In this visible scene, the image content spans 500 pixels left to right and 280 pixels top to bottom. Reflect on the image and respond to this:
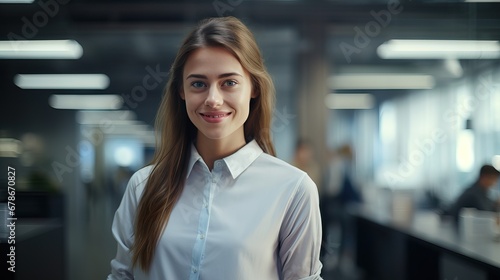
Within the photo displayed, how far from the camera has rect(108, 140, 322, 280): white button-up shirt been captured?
1.15 meters

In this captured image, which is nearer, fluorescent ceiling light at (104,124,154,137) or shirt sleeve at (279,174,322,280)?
shirt sleeve at (279,174,322,280)

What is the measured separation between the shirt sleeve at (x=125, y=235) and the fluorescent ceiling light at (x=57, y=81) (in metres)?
1.42

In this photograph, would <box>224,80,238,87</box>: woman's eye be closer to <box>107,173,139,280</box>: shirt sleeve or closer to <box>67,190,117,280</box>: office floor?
<box>107,173,139,280</box>: shirt sleeve

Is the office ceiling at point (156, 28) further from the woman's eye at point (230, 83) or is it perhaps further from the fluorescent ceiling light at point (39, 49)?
the woman's eye at point (230, 83)

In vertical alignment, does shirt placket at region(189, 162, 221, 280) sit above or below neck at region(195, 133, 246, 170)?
below

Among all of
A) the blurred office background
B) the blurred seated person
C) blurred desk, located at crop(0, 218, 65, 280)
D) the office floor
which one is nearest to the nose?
the blurred office background

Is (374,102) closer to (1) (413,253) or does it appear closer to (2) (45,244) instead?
(1) (413,253)

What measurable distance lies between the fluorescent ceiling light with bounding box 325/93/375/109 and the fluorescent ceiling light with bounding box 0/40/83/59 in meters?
1.27

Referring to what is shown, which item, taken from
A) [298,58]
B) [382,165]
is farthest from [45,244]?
[382,165]

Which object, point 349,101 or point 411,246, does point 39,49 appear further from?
point 411,246

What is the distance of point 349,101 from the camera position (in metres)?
2.58

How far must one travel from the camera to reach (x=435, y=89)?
262cm

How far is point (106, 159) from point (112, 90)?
0.35 metres

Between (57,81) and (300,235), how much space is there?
1.82 m
